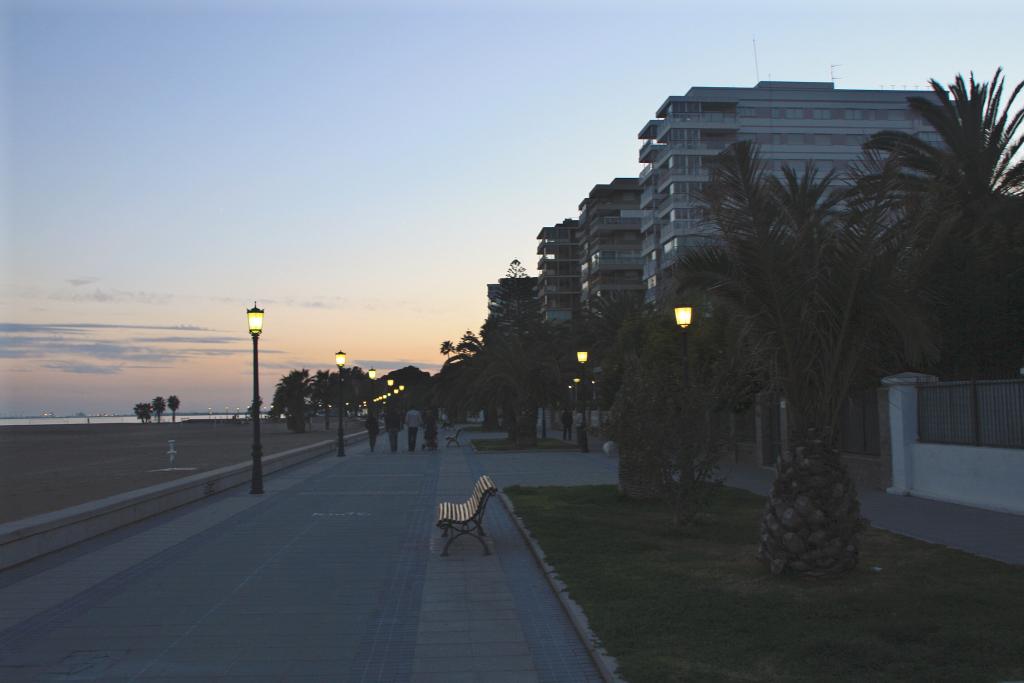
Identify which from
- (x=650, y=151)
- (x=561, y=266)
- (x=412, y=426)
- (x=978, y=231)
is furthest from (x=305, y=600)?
(x=561, y=266)

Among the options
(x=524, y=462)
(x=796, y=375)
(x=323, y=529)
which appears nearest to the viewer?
(x=796, y=375)

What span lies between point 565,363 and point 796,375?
1739 inches

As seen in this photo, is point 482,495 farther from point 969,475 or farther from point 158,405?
point 158,405

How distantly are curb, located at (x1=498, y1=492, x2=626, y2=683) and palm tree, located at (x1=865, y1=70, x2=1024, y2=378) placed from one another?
43.9ft

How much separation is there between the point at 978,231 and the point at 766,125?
196 feet

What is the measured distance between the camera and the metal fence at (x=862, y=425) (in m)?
18.3

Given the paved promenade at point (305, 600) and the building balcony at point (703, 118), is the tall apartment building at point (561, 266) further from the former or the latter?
the paved promenade at point (305, 600)

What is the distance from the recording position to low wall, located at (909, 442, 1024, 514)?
13.7 m

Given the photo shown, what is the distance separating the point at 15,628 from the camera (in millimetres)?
7770

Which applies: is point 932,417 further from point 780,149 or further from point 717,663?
point 780,149

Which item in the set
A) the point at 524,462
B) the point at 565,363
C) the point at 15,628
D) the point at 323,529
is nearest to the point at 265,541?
the point at 323,529

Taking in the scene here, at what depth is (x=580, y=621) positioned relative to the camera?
7.57 m

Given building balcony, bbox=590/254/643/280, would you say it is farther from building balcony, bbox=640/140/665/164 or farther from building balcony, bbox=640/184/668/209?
building balcony, bbox=640/140/665/164

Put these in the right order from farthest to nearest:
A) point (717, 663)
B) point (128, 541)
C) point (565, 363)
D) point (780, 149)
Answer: point (780, 149) < point (565, 363) < point (128, 541) < point (717, 663)
